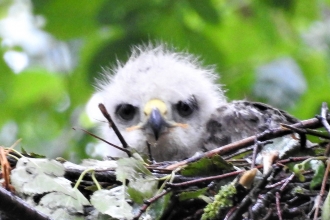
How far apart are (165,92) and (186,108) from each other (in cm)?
16

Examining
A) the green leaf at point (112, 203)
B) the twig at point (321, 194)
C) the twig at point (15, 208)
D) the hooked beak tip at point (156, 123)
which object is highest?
the hooked beak tip at point (156, 123)

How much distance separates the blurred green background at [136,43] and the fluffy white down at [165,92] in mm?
517

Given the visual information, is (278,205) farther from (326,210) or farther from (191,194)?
(191,194)

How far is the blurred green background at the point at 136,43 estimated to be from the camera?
15.8 feet

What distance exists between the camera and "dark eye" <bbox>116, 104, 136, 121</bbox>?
3.83m

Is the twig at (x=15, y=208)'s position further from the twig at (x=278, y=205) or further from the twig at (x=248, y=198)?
the twig at (x=278, y=205)

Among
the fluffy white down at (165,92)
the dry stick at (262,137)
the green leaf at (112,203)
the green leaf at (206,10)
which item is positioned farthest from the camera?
the green leaf at (206,10)

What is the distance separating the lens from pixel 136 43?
15.8 ft

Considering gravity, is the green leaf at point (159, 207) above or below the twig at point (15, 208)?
above

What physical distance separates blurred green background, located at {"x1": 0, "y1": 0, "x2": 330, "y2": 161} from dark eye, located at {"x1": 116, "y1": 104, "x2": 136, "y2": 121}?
0.81 metres

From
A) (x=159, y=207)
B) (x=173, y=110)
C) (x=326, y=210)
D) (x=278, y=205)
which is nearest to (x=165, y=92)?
(x=173, y=110)

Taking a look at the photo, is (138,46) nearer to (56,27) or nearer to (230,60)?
(56,27)

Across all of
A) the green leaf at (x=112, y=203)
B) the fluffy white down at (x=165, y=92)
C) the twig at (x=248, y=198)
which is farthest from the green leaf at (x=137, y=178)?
the fluffy white down at (x=165, y=92)

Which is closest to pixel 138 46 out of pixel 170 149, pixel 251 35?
pixel 170 149
